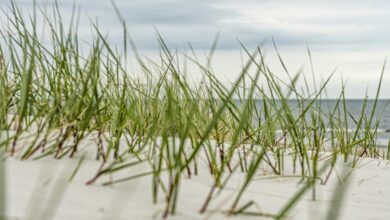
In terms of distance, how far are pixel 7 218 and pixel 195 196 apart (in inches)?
15.1

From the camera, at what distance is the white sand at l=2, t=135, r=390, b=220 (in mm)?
887

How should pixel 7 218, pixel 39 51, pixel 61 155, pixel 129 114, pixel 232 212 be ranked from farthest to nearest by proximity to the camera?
pixel 39 51 → pixel 129 114 → pixel 61 155 → pixel 232 212 → pixel 7 218

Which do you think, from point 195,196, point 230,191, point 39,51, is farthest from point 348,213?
point 39,51

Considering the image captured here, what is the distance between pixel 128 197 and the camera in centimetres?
99

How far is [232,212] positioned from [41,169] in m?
0.40

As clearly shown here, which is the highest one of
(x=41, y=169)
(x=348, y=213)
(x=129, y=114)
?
(x=129, y=114)

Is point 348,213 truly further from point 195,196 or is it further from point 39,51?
point 39,51

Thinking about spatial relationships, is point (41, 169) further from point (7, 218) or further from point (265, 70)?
point (265, 70)

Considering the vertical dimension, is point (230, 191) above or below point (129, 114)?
below

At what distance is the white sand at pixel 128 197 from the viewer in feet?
2.91

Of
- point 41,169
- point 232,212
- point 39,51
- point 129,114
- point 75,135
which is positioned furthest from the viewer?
point 39,51

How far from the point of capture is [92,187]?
1.02m

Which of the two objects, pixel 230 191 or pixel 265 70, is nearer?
pixel 230 191

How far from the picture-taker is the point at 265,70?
5.54 ft
